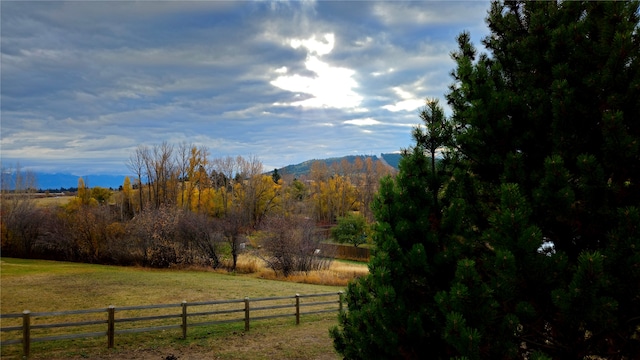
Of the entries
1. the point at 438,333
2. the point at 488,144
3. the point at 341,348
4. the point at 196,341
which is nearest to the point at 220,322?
the point at 196,341

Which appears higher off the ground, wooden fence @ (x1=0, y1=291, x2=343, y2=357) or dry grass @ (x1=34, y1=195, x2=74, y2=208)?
dry grass @ (x1=34, y1=195, x2=74, y2=208)

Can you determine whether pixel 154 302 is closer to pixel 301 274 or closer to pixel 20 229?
pixel 301 274

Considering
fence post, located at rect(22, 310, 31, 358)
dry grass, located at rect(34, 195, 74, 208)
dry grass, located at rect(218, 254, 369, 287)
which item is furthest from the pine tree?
dry grass, located at rect(34, 195, 74, 208)

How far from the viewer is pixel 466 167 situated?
450 centimetres

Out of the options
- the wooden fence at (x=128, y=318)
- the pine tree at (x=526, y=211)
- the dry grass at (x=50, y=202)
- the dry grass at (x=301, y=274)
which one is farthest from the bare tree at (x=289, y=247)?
the dry grass at (x=50, y=202)

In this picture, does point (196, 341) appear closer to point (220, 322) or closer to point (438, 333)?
point (220, 322)

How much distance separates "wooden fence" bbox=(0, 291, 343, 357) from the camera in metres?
11.2

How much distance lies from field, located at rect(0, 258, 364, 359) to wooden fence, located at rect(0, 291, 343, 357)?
35 centimetres

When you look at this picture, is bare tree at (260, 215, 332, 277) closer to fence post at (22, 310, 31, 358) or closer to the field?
the field

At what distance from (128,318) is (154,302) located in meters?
6.46

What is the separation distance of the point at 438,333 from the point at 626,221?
2049 millimetres

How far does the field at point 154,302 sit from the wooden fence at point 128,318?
1.16ft

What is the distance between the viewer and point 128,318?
41.5 ft

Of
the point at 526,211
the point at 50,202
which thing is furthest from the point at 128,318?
the point at 50,202
